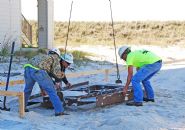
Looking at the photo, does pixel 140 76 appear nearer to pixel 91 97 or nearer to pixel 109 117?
pixel 91 97

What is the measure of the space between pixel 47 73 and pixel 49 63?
207mm

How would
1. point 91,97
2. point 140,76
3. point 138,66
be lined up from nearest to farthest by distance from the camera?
1. point 91,97
2. point 140,76
3. point 138,66

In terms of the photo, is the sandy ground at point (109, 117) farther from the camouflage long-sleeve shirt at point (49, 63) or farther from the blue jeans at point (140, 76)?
the camouflage long-sleeve shirt at point (49, 63)

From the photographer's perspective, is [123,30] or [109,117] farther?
[123,30]

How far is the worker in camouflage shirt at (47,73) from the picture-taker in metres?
10.6

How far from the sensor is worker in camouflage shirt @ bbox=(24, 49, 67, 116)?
1065cm

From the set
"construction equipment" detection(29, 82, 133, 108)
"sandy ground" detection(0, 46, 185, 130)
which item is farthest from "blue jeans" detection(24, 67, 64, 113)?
"construction equipment" detection(29, 82, 133, 108)

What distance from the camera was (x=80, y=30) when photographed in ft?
198

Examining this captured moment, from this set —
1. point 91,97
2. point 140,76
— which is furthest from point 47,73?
point 140,76

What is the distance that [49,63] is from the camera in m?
10.8

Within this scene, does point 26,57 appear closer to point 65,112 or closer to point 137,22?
point 65,112

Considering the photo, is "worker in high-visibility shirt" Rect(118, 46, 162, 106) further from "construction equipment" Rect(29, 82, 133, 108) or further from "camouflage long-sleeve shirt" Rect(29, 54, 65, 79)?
"camouflage long-sleeve shirt" Rect(29, 54, 65, 79)

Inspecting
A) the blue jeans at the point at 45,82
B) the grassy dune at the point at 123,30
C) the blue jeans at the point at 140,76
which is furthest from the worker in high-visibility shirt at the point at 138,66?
the grassy dune at the point at 123,30

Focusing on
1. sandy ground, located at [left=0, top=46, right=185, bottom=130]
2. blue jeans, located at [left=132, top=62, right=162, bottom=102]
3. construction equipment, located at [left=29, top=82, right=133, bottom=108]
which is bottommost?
sandy ground, located at [left=0, top=46, right=185, bottom=130]
